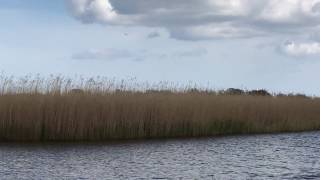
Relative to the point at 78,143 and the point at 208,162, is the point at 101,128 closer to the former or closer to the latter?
the point at 78,143

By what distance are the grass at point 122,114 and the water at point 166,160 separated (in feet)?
3.41

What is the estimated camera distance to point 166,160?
15.4m

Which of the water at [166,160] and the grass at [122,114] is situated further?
the grass at [122,114]

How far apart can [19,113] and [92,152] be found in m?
3.22

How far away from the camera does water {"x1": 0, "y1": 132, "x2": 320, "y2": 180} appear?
1320 centimetres

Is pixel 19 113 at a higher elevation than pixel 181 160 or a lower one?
higher

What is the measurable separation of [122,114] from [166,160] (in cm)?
497

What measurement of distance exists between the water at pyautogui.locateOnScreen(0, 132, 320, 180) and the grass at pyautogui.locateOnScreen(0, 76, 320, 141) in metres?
1.04

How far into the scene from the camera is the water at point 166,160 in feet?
43.3

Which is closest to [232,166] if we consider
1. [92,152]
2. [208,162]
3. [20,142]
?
[208,162]

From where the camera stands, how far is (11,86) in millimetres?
19844

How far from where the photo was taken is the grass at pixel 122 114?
730 inches

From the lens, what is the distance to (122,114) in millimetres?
20094

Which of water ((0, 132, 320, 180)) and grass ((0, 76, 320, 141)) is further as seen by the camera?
grass ((0, 76, 320, 141))
